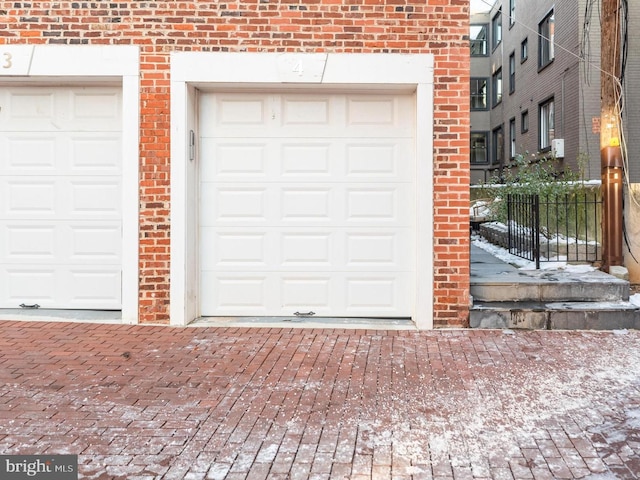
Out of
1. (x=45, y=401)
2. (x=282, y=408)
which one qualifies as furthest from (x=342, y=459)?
(x=45, y=401)

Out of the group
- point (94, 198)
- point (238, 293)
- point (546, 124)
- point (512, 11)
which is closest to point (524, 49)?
point (512, 11)

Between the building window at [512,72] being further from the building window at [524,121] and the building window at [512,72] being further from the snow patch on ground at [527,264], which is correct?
the snow patch on ground at [527,264]

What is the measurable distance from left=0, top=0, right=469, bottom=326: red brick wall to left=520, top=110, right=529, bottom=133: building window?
1518cm

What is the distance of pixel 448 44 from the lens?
252 inches

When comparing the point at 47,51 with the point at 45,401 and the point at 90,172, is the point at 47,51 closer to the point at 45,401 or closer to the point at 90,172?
the point at 90,172

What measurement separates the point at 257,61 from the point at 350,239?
2.22m

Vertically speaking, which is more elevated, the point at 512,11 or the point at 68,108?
the point at 512,11

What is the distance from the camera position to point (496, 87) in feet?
85.9

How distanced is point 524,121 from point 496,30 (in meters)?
6.97

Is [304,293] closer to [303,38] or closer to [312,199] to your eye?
[312,199]

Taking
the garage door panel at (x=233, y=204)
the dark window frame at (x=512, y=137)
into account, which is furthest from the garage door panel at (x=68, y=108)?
the dark window frame at (x=512, y=137)

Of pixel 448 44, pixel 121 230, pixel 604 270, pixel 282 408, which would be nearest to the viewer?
pixel 282 408

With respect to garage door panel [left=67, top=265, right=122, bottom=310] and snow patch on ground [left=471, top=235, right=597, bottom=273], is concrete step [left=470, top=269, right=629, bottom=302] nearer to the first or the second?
→ snow patch on ground [left=471, top=235, right=597, bottom=273]

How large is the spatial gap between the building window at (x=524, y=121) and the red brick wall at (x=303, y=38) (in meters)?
15.2
